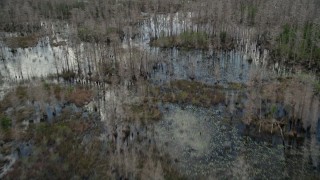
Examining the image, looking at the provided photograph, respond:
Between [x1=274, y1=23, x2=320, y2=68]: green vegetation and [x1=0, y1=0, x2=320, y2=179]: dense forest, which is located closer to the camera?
[x1=0, y1=0, x2=320, y2=179]: dense forest

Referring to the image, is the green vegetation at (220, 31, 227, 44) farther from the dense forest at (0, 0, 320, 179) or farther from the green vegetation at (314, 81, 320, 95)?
the green vegetation at (314, 81, 320, 95)

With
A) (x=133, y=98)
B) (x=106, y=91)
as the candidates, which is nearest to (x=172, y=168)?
(x=133, y=98)

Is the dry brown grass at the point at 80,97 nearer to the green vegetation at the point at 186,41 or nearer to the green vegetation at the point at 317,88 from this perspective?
the green vegetation at the point at 186,41

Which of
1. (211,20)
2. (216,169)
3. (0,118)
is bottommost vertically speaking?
(216,169)

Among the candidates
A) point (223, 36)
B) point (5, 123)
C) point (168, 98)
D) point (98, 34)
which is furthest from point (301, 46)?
point (5, 123)

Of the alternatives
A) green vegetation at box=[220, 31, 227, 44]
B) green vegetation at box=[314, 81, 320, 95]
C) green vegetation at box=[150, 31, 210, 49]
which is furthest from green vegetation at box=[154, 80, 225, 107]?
green vegetation at box=[220, 31, 227, 44]

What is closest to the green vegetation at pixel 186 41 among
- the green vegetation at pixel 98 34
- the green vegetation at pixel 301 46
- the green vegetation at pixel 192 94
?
the green vegetation at pixel 98 34

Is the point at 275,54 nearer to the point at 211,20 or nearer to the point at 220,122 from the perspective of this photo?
the point at 211,20

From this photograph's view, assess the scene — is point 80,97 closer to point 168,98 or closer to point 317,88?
point 168,98
